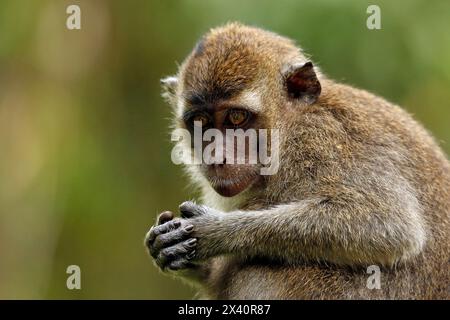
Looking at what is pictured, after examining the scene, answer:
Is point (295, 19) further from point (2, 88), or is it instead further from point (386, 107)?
point (2, 88)

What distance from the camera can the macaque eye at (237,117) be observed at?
997 centimetres

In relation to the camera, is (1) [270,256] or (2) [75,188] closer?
(1) [270,256]

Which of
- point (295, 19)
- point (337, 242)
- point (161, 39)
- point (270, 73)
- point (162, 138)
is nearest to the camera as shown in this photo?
point (337, 242)

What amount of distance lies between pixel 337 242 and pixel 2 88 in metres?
9.05

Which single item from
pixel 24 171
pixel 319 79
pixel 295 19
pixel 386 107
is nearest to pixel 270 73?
pixel 319 79

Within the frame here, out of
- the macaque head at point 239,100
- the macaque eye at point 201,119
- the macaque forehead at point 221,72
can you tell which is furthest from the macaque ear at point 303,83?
the macaque eye at point 201,119

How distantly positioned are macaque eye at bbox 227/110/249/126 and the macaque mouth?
598 millimetres

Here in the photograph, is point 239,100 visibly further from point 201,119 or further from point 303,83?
point 303,83

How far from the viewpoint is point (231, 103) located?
9906 mm

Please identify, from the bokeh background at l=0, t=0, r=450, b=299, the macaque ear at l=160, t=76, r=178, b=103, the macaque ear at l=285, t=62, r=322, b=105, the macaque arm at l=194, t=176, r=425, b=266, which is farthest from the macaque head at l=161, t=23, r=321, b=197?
the bokeh background at l=0, t=0, r=450, b=299

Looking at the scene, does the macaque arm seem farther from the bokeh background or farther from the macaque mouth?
the bokeh background

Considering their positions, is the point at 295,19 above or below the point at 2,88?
above

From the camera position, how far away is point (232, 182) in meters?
9.90

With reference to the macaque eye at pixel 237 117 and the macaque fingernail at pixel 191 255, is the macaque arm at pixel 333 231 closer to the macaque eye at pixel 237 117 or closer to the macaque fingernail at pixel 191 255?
the macaque fingernail at pixel 191 255
